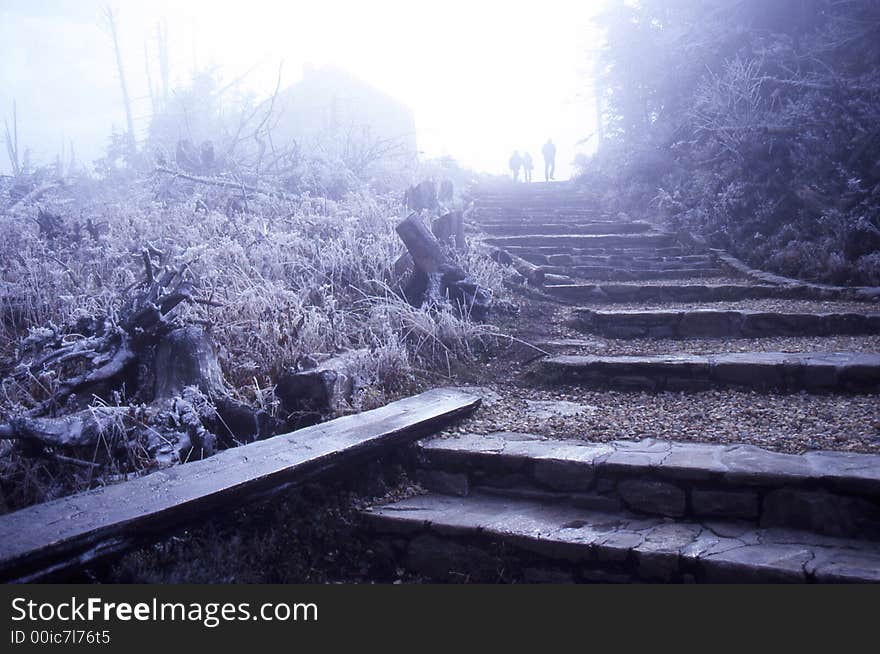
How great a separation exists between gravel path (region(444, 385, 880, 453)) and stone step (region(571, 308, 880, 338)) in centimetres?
130

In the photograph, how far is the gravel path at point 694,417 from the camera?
2725 mm

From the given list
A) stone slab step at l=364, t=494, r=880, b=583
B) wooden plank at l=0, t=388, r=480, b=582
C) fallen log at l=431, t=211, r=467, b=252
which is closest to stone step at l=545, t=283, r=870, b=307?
fallen log at l=431, t=211, r=467, b=252

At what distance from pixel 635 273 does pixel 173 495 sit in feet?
18.4

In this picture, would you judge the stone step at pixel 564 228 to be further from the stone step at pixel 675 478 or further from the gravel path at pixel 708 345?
the stone step at pixel 675 478

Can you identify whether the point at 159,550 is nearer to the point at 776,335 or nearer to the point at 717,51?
the point at 776,335

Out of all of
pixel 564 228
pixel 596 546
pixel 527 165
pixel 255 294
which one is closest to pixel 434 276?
pixel 255 294

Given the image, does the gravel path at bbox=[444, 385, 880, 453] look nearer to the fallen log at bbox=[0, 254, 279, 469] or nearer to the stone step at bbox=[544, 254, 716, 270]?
the fallen log at bbox=[0, 254, 279, 469]

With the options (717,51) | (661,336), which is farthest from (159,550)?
(717,51)

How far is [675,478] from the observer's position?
7.98 feet

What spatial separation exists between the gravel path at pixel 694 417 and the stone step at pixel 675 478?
13 cm

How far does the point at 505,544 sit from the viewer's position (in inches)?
92.4

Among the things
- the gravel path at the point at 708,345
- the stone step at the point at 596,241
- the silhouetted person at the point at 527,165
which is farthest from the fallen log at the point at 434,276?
the silhouetted person at the point at 527,165

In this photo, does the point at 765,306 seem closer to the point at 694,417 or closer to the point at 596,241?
the point at 694,417

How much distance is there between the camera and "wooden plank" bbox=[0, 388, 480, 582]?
6.02 ft
